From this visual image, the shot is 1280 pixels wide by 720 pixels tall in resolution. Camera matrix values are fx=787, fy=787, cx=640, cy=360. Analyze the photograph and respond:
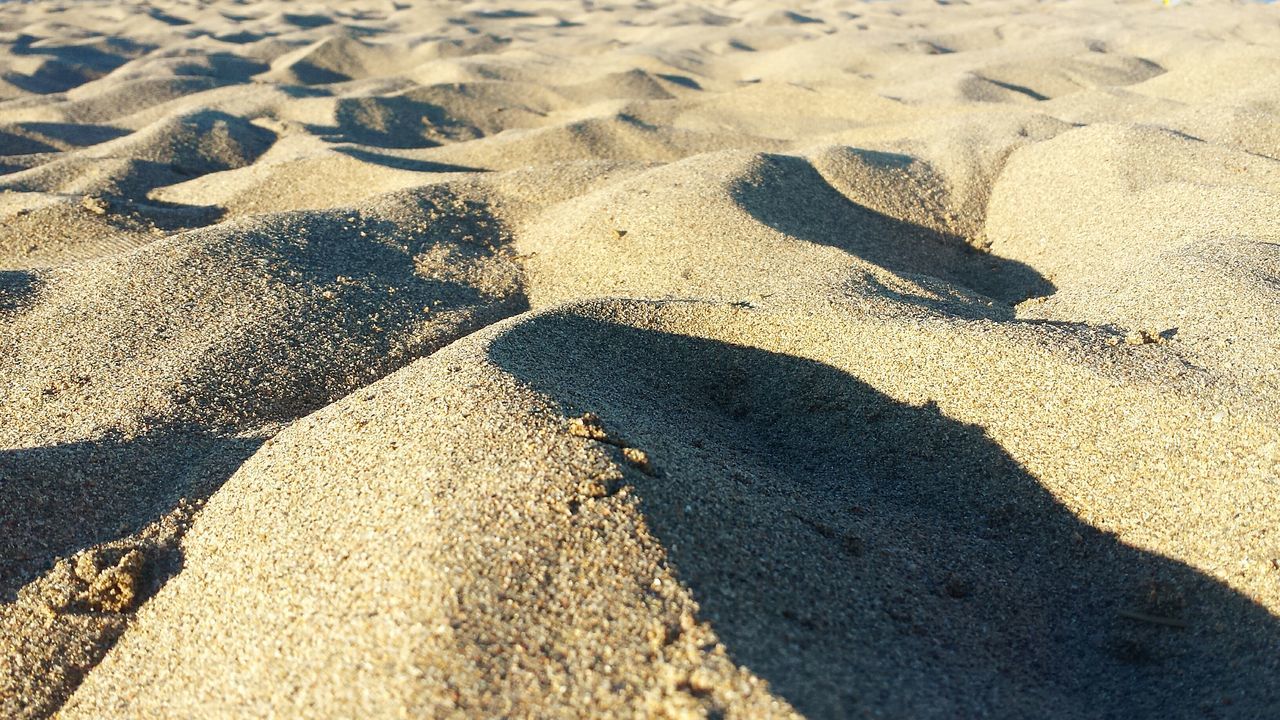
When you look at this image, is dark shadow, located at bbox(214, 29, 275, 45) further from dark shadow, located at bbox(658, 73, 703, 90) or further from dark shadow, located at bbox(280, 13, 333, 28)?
dark shadow, located at bbox(658, 73, 703, 90)

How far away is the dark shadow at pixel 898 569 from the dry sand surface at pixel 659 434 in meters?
0.02

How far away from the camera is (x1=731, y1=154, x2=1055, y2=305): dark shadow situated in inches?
302

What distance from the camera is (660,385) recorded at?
5.50 metres

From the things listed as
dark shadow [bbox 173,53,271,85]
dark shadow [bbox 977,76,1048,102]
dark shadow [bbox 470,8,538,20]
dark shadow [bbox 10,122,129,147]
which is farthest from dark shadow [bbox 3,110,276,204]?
dark shadow [bbox 470,8,538,20]

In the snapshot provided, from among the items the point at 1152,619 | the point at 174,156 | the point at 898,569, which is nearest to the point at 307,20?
the point at 174,156

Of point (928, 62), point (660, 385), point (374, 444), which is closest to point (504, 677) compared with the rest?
point (374, 444)

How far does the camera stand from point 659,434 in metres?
4.50

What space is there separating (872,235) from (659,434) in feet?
15.9

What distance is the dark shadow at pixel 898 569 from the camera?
124 inches

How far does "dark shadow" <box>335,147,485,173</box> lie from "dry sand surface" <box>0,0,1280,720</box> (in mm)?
220

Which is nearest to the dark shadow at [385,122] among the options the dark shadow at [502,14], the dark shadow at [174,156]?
the dark shadow at [174,156]

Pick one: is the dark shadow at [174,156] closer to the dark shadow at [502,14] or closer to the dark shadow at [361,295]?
the dark shadow at [361,295]

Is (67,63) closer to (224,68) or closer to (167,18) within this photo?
(224,68)

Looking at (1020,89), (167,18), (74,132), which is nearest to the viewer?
(74,132)
